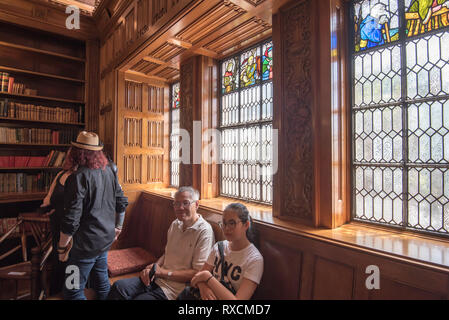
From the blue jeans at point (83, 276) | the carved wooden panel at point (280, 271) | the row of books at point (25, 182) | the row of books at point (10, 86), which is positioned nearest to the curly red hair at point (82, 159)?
the blue jeans at point (83, 276)

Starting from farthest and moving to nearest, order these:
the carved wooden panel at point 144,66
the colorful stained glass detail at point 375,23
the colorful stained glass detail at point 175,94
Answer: the colorful stained glass detail at point 175,94 → the carved wooden panel at point 144,66 → the colorful stained glass detail at point 375,23

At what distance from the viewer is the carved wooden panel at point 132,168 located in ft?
12.4

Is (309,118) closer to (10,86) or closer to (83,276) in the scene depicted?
(83,276)

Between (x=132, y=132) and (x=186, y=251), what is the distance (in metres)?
2.53

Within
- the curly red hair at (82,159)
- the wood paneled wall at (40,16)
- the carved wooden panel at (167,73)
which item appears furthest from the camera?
the carved wooden panel at (167,73)

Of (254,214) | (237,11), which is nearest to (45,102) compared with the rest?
(237,11)

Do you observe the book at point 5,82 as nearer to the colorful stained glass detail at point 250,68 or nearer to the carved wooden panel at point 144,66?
the carved wooden panel at point 144,66

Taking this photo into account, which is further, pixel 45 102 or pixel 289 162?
pixel 45 102

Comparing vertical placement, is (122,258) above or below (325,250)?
below

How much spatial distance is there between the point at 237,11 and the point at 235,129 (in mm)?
1214

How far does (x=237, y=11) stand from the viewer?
2127mm

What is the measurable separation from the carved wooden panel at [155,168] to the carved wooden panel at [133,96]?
81 cm
